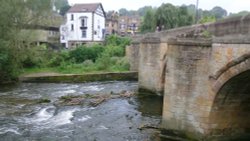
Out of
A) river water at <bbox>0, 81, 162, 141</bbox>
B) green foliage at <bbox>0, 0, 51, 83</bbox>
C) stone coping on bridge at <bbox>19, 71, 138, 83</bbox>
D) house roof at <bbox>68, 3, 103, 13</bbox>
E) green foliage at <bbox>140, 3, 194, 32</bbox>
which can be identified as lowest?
river water at <bbox>0, 81, 162, 141</bbox>

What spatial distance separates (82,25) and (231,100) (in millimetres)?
46339

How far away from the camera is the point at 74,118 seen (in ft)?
54.0

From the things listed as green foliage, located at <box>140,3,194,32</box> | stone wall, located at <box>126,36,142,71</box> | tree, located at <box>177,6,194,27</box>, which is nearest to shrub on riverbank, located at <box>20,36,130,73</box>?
stone wall, located at <box>126,36,142,71</box>

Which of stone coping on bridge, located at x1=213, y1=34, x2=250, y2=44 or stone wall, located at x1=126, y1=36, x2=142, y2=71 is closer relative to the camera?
stone coping on bridge, located at x1=213, y1=34, x2=250, y2=44

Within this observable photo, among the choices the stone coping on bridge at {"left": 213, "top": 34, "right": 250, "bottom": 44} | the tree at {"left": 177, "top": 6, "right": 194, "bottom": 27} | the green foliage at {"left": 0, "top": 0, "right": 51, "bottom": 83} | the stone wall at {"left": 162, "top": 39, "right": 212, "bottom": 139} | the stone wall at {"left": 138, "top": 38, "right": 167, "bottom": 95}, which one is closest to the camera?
the stone coping on bridge at {"left": 213, "top": 34, "right": 250, "bottom": 44}

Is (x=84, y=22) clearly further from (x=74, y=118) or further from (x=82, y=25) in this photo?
(x=74, y=118)

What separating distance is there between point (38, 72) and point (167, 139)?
21.7 meters

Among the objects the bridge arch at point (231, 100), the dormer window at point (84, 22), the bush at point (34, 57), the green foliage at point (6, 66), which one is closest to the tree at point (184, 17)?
the dormer window at point (84, 22)

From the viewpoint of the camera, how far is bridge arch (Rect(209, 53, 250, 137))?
1034 centimetres

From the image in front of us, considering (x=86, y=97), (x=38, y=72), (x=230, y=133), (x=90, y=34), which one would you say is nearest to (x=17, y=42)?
(x=38, y=72)

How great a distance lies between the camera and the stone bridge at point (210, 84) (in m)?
10.5

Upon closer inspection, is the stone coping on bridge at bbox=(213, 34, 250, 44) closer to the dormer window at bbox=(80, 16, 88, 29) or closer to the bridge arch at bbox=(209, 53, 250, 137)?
the bridge arch at bbox=(209, 53, 250, 137)

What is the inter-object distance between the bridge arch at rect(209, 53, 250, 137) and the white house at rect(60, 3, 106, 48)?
45.1m

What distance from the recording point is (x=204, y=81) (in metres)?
11.5
